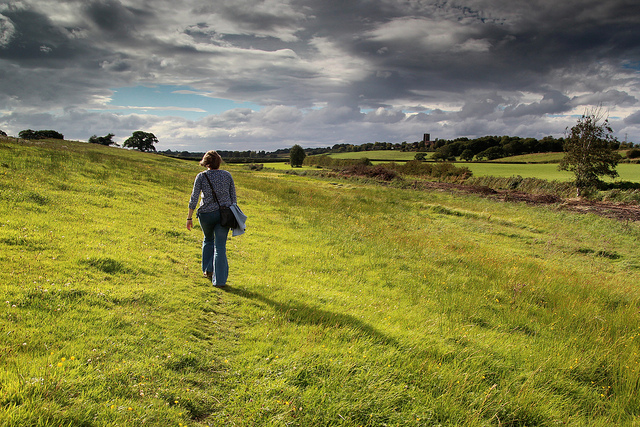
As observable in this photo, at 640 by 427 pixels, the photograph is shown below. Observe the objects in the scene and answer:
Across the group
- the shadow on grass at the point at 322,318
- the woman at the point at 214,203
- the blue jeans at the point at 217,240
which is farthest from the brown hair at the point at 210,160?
the shadow on grass at the point at 322,318

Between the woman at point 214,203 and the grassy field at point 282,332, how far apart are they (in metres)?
0.66

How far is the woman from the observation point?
7414 mm

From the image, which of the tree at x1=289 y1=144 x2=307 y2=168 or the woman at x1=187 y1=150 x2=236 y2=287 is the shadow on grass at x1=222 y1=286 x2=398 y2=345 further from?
the tree at x1=289 y1=144 x2=307 y2=168

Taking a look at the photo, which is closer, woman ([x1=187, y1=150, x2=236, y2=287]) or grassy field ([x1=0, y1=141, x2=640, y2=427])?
grassy field ([x1=0, y1=141, x2=640, y2=427])

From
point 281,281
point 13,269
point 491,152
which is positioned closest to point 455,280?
point 281,281

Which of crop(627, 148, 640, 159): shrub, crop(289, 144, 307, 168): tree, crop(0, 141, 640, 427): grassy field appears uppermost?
crop(289, 144, 307, 168): tree

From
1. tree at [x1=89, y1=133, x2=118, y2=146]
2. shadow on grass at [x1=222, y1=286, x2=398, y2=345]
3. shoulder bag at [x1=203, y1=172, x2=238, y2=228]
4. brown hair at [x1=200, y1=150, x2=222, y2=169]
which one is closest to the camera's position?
shadow on grass at [x1=222, y1=286, x2=398, y2=345]

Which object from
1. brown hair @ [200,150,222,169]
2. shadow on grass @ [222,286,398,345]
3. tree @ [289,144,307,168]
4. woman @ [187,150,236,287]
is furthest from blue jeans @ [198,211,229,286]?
tree @ [289,144,307,168]

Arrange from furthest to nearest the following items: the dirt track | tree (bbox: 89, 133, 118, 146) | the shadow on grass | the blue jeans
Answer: tree (bbox: 89, 133, 118, 146)
the dirt track
the blue jeans
the shadow on grass

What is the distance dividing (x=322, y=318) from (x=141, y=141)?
12212 centimetres

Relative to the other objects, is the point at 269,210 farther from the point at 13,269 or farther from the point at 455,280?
the point at 13,269

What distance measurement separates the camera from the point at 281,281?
8781 millimetres

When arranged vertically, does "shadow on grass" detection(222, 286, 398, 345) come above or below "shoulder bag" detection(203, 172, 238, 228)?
below

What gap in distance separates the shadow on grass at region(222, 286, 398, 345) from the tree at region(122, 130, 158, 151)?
120 meters
